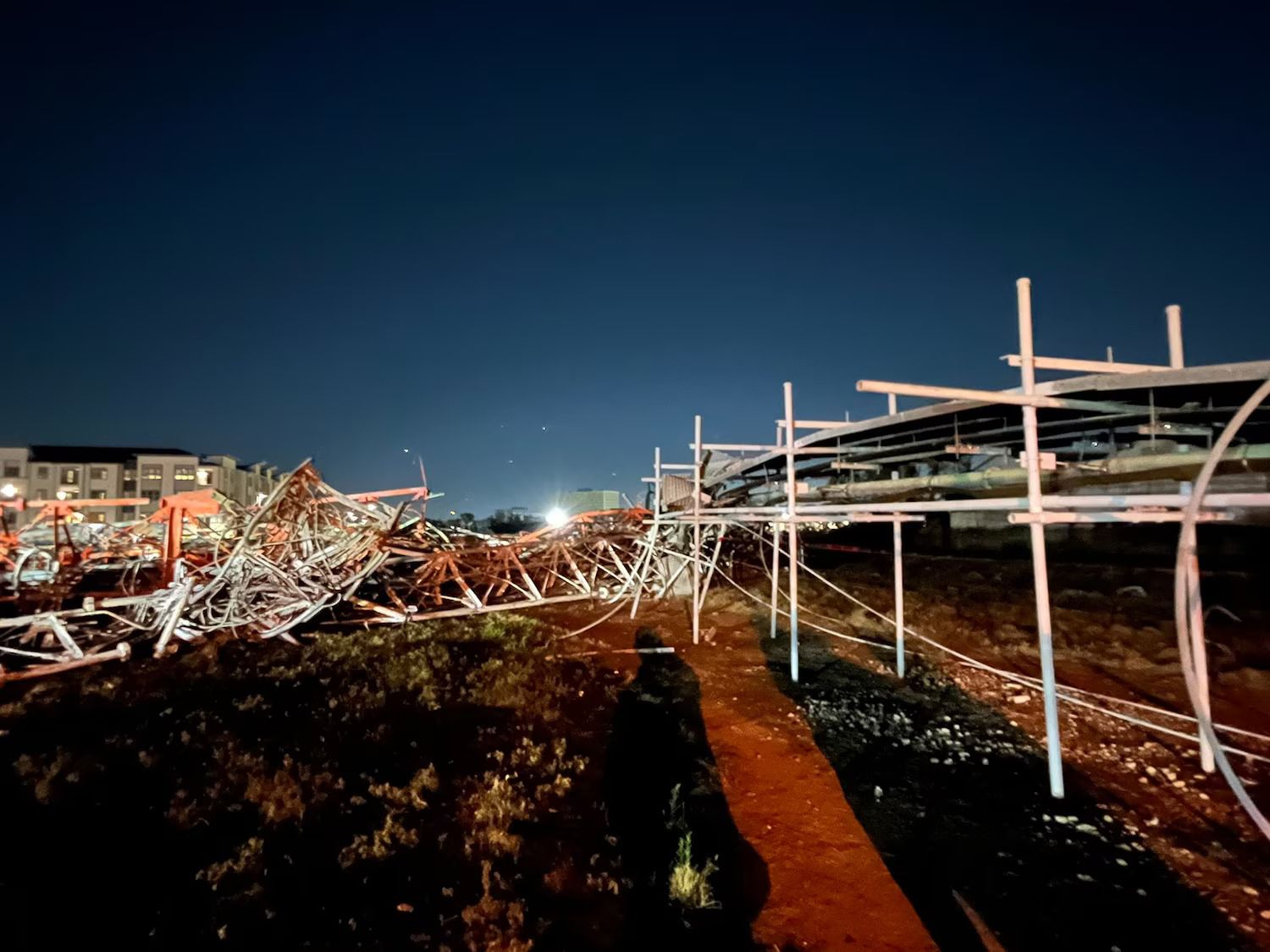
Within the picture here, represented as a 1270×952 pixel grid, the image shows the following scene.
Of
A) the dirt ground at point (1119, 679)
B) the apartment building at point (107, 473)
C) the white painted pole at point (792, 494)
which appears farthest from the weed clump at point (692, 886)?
the apartment building at point (107, 473)

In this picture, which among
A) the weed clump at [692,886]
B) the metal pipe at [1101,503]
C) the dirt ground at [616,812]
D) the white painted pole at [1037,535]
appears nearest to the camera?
the metal pipe at [1101,503]

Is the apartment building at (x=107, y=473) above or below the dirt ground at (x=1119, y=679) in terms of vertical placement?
above

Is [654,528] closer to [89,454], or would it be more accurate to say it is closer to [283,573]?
[283,573]

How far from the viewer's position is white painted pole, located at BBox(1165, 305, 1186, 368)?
5.60 metres

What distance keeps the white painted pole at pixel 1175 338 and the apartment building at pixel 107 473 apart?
62844 millimetres

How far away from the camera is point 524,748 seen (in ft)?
21.6

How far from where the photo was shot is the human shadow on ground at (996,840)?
381 centimetres

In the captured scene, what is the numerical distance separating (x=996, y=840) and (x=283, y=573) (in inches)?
490

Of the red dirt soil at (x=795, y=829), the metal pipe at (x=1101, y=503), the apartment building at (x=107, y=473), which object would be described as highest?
the apartment building at (x=107, y=473)

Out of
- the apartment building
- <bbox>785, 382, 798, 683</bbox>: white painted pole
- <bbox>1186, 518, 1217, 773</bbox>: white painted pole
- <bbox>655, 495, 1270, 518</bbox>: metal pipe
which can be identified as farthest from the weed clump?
the apartment building

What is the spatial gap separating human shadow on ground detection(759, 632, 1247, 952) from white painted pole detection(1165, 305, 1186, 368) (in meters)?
4.30

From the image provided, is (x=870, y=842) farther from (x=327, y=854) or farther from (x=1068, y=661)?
(x=1068, y=661)

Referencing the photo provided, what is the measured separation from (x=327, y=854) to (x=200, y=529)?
51.3 ft

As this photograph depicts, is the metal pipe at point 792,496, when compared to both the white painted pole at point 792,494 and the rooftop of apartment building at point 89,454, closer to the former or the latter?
the white painted pole at point 792,494
